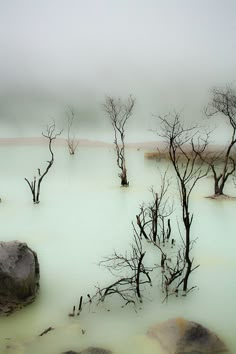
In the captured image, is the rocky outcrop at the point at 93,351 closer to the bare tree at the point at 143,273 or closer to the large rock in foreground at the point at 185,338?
the large rock in foreground at the point at 185,338

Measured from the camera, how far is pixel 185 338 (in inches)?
312

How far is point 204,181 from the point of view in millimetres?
21906

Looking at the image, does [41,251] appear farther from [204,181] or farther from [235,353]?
[204,181]

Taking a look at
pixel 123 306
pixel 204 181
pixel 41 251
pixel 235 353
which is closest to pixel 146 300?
pixel 123 306

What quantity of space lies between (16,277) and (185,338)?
432 centimetres

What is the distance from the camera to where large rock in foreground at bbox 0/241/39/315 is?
892 cm

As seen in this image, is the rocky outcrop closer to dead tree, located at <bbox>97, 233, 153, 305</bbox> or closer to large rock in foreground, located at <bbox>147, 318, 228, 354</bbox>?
large rock in foreground, located at <bbox>147, 318, 228, 354</bbox>

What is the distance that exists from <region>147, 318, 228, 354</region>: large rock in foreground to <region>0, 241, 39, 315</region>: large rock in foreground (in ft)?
10.8

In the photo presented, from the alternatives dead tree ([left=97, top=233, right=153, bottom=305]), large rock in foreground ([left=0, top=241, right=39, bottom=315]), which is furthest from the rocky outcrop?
large rock in foreground ([left=0, top=241, right=39, bottom=315])

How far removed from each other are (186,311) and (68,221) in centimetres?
777

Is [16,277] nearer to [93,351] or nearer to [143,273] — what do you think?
[93,351]

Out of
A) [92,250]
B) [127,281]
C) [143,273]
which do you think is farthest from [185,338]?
[92,250]

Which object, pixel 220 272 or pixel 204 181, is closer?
pixel 220 272

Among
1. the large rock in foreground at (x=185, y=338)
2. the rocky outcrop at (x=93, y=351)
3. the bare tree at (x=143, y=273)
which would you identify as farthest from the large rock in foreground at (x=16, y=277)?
the large rock in foreground at (x=185, y=338)
